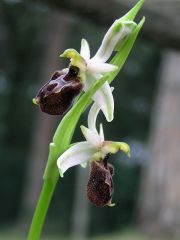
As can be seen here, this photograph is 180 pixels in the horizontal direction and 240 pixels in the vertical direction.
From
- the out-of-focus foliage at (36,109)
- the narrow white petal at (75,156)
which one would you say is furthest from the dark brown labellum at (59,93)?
the out-of-focus foliage at (36,109)

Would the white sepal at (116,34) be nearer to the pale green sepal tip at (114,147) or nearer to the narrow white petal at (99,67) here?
the narrow white petal at (99,67)

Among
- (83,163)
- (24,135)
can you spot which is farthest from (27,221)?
(83,163)

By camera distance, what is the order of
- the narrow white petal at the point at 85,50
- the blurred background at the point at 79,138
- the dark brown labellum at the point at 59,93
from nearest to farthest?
the dark brown labellum at the point at 59,93 → the narrow white petal at the point at 85,50 → the blurred background at the point at 79,138

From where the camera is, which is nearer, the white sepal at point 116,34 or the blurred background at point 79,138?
the white sepal at point 116,34

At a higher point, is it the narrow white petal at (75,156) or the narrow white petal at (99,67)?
the narrow white petal at (99,67)

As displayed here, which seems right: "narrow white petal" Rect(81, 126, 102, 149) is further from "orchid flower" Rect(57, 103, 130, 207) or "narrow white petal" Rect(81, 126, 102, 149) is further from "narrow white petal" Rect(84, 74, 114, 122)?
"narrow white petal" Rect(84, 74, 114, 122)

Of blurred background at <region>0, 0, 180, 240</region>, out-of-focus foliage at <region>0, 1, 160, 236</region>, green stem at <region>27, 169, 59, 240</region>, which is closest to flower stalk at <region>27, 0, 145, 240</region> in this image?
green stem at <region>27, 169, 59, 240</region>

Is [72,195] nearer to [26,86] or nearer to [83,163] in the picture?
[26,86]
